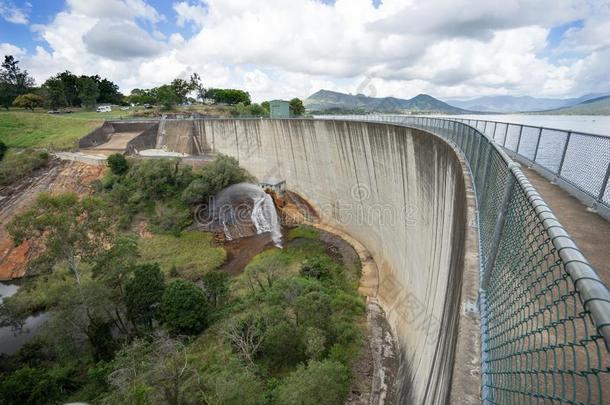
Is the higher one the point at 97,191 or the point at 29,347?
the point at 97,191

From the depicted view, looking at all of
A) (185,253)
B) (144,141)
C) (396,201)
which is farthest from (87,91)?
(396,201)

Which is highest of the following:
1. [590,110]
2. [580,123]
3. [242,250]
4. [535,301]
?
[590,110]

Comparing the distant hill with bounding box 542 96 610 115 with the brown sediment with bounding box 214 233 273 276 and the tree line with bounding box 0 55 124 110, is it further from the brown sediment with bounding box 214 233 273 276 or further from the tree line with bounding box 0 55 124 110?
the tree line with bounding box 0 55 124 110

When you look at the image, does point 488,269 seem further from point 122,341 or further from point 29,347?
point 29,347

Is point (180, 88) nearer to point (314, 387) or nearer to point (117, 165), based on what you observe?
point (117, 165)

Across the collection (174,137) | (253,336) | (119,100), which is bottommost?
(253,336)

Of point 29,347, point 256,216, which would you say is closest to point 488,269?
point 29,347
